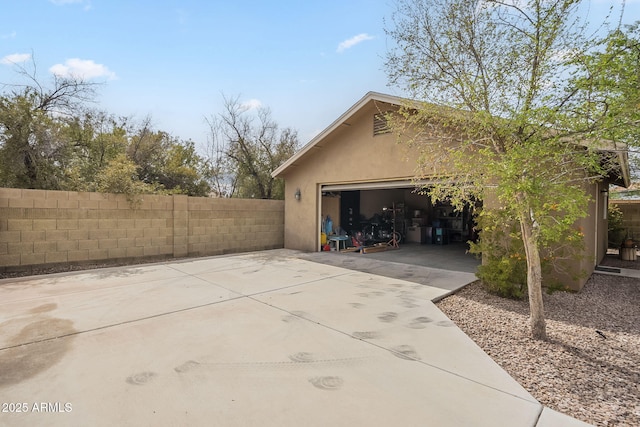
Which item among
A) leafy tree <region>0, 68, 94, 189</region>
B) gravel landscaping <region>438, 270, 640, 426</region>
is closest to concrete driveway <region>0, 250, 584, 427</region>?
gravel landscaping <region>438, 270, 640, 426</region>

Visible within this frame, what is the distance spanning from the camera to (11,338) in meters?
3.65

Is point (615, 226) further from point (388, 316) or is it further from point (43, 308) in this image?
point (43, 308)

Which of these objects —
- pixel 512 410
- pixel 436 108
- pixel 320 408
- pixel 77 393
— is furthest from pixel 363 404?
pixel 436 108

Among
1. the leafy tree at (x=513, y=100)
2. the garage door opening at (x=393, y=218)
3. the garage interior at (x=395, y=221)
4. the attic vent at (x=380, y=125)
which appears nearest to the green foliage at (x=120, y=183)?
the garage interior at (x=395, y=221)

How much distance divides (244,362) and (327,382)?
865 millimetres

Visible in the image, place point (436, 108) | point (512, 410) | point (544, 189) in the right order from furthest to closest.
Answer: point (436, 108)
point (544, 189)
point (512, 410)

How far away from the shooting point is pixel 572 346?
3.65 meters

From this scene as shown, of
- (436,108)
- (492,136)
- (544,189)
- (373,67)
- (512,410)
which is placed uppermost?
(373,67)

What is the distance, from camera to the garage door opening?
12602mm

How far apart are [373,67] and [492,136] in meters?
2.73

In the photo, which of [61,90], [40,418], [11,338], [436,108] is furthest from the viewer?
[61,90]

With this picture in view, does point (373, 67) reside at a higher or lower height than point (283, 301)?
higher

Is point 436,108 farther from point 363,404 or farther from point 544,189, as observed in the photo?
point 363,404

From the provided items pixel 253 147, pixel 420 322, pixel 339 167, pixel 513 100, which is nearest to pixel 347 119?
pixel 339 167
